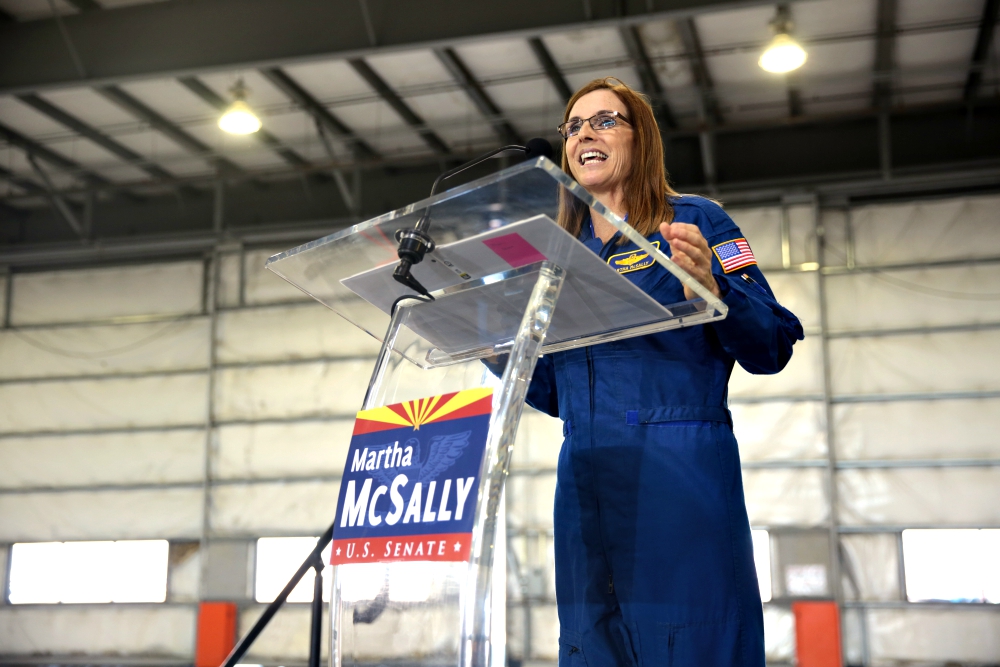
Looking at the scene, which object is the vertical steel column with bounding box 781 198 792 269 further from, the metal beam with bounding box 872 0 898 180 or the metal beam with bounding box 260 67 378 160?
the metal beam with bounding box 260 67 378 160

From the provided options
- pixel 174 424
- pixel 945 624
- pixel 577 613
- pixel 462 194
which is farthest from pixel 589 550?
pixel 174 424

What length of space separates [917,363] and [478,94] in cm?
→ 457

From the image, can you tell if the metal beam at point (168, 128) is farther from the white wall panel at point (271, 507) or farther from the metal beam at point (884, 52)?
the metal beam at point (884, 52)

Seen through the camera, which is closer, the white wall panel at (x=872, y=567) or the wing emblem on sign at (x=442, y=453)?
the wing emblem on sign at (x=442, y=453)

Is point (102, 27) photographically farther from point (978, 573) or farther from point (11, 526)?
point (978, 573)

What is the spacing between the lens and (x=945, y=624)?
7.71 meters

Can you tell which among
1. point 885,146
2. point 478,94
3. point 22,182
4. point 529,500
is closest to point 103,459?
point 22,182

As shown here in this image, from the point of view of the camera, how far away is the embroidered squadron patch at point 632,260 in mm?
1363

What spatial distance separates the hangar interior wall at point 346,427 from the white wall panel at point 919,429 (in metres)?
0.02

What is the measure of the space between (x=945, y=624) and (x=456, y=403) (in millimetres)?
7978

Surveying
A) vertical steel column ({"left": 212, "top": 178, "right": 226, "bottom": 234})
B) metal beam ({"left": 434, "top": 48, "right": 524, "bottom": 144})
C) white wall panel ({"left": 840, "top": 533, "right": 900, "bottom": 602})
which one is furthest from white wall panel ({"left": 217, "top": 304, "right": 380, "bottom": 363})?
white wall panel ({"left": 840, "top": 533, "right": 900, "bottom": 602})

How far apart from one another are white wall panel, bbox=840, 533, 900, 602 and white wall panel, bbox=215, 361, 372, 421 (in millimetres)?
4803

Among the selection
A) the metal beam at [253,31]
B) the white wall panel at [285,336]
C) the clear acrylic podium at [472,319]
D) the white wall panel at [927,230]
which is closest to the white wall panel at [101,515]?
the white wall panel at [285,336]

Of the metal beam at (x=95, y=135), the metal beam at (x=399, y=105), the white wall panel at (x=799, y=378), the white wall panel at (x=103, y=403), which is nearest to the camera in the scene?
the metal beam at (x=399, y=105)
